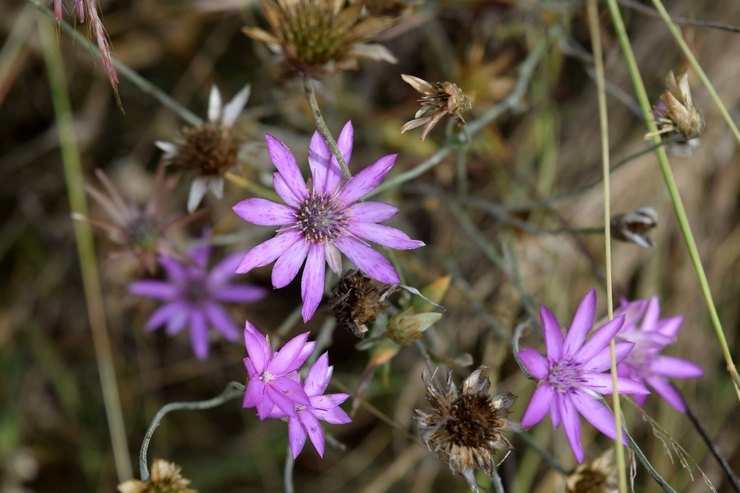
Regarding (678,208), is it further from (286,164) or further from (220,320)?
(220,320)

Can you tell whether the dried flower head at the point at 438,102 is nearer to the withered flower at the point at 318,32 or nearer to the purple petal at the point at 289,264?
the withered flower at the point at 318,32

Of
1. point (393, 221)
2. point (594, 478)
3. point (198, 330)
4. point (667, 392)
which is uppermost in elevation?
point (393, 221)

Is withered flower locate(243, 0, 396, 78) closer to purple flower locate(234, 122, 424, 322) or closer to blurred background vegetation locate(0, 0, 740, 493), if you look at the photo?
purple flower locate(234, 122, 424, 322)

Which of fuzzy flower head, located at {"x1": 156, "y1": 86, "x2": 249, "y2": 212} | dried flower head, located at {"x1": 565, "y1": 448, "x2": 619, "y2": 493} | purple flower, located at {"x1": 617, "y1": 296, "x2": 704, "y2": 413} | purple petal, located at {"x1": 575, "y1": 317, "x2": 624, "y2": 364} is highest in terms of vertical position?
fuzzy flower head, located at {"x1": 156, "y1": 86, "x2": 249, "y2": 212}

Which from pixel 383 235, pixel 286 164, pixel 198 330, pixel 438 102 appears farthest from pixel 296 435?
pixel 198 330

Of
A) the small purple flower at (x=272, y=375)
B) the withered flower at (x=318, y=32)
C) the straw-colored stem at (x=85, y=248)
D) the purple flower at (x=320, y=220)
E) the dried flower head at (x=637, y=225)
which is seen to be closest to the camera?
the small purple flower at (x=272, y=375)

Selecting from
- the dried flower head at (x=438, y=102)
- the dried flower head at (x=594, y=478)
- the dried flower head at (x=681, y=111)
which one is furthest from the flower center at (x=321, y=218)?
the dried flower head at (x=594, y=478)

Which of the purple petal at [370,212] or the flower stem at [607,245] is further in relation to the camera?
the purple petal at [370,212]

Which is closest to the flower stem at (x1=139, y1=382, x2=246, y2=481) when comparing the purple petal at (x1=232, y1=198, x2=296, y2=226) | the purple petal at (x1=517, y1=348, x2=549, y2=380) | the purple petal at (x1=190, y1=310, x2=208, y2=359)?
the purple petal at (x1=232, y1=198, x2=296, y2=226)
